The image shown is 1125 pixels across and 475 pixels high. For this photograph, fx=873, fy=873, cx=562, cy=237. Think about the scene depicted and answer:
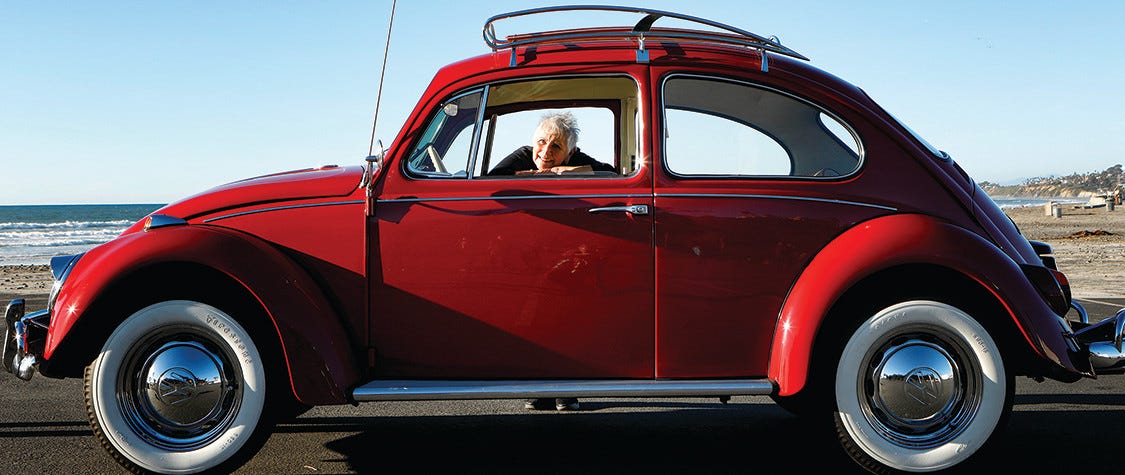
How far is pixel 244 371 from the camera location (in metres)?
3.63

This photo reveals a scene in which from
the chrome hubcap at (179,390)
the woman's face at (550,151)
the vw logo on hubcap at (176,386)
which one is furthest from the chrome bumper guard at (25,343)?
the woman's face at (550,151)

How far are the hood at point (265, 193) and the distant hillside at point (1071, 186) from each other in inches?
4538

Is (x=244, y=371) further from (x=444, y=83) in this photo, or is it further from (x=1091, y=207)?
(x=1091, y=207)

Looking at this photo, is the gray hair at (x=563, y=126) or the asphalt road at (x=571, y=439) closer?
the asphalt road at (x=571, y=439)

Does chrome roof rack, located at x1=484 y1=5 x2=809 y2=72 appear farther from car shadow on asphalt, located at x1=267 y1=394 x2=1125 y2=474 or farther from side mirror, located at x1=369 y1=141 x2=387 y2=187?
car shadow on asphalt, located at x1=267 y1=394 x2=1125 y2=474

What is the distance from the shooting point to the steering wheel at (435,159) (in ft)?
13.0

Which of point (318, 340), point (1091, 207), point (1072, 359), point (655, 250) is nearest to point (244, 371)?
point (318, 340)

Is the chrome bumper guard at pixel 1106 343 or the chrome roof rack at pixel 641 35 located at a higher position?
the chrome roof rack at pixel 641 35

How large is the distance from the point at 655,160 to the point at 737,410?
2.05 meters

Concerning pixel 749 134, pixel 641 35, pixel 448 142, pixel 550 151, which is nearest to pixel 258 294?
pixel 448 142

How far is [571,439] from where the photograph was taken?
14.7 ft

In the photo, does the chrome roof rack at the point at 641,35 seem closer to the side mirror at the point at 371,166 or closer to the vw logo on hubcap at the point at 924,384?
the side mirror at the point at 371,166

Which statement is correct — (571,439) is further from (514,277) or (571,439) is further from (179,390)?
(179,390)

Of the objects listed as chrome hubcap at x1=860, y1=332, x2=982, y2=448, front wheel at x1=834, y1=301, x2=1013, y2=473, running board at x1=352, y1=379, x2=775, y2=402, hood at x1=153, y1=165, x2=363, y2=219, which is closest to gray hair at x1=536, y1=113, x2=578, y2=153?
Answer: hood at x1=153, y1=165, x2=363, y2=219
